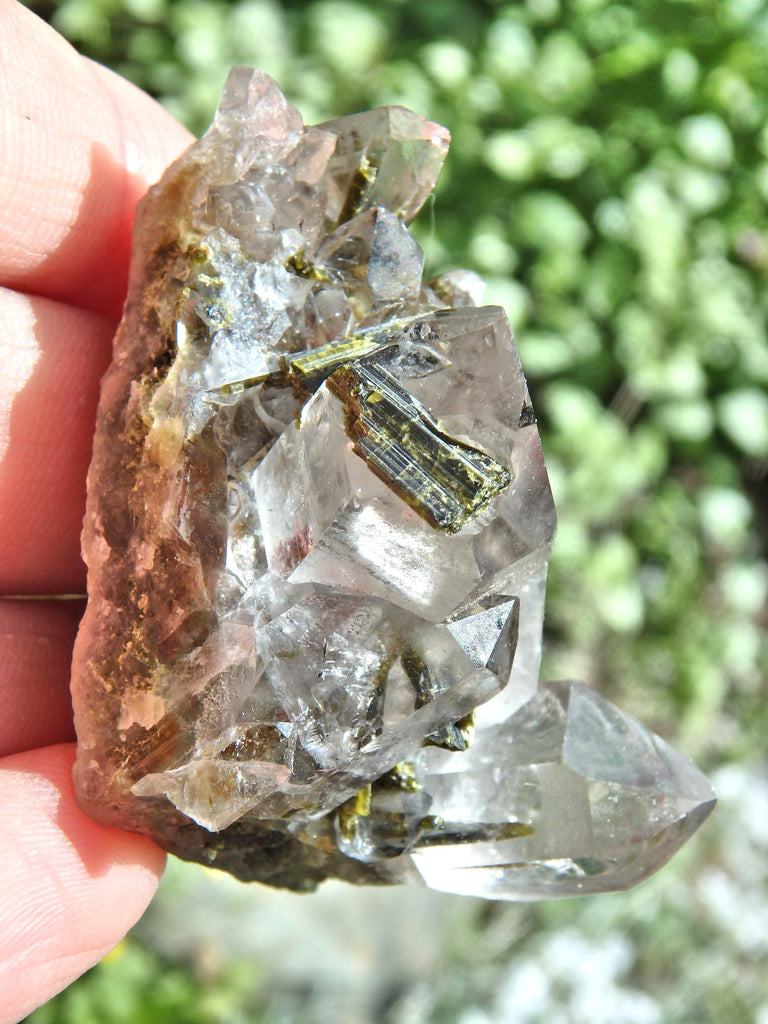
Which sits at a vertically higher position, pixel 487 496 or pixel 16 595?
pixel 487 496

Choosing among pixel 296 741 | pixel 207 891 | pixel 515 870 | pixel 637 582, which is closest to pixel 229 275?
pixel 296 741

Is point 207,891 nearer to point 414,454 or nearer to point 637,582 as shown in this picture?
point 637,582

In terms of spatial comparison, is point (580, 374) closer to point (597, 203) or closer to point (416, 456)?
point (597, 203)

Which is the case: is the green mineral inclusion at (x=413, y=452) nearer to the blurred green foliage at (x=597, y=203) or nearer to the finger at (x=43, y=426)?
the finger at (x=43, y=426)

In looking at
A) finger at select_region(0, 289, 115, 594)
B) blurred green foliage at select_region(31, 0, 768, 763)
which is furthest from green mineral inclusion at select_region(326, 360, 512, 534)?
blurred green foliage at select_region(31, 0, 768, 763)

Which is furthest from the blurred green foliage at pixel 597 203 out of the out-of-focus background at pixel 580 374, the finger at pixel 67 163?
the finger at pixel 67 163

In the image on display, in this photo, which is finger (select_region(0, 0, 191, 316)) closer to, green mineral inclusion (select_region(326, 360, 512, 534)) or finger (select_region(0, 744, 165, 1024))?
green mineral inclusion (select_region(326, 360, 512, 534))
